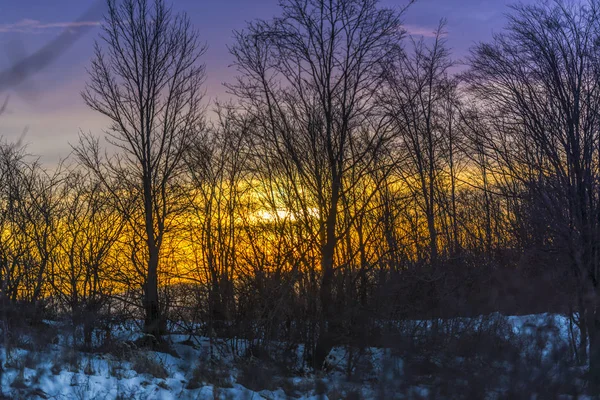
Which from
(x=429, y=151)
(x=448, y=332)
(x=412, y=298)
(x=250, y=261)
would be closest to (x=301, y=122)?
(x=250, y=261)

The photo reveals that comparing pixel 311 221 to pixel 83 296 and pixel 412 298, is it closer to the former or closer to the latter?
pixel 412 298

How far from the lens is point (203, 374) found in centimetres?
894

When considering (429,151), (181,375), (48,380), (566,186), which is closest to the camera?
(48,380)

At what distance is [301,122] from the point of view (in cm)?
1170

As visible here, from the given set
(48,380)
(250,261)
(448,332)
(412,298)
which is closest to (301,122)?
(250,261)

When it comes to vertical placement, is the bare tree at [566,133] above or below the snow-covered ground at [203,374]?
above

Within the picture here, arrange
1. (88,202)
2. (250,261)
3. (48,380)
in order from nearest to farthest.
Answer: (48,380), (250,261), (88,202)

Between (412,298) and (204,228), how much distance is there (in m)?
5.77

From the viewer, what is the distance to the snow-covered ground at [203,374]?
6727 millimetres

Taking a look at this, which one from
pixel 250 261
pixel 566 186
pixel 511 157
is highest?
pixel 511 157

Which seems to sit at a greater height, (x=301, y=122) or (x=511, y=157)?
(x=301, y=122)

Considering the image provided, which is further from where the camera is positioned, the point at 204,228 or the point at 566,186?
the point at 204,228

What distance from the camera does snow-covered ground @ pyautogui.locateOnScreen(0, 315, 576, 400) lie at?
6727mm

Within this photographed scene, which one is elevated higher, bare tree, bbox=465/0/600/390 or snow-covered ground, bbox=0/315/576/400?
bare tree, bbox=465/0/600/390
